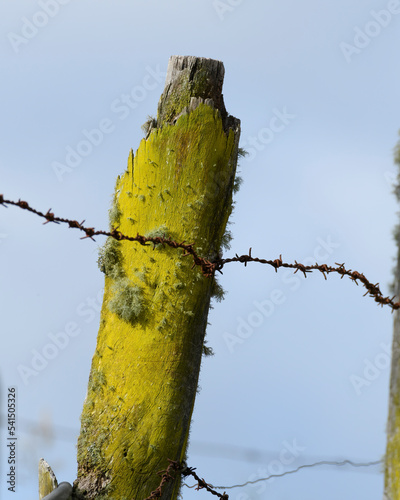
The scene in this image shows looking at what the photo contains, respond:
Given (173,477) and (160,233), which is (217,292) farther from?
(173,477)

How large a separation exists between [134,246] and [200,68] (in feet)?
2.97

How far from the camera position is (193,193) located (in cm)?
253

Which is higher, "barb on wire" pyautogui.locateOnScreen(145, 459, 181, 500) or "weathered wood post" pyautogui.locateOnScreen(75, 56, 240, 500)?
"weathered wood post" pyautogui.locateOnScreen(75, 56, 240, 500)

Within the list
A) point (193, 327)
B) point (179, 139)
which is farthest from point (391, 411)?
point (179, 139)

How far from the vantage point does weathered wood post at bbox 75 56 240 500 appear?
2.40m

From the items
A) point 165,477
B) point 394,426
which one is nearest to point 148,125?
point 165,477

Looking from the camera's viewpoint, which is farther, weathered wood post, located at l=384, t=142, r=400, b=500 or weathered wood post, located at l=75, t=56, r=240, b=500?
weathered wood post, located at l=384, t=142, r=400, b=500

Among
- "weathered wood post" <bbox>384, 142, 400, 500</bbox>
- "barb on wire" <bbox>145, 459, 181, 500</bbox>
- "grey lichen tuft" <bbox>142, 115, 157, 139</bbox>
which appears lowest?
"barb on wire" <bbox>145, 459, 181, 500</bbox>

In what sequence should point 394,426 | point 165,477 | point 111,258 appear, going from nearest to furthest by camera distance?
point 165,477
point 111,258
point 394,426

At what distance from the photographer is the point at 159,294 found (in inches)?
97.0

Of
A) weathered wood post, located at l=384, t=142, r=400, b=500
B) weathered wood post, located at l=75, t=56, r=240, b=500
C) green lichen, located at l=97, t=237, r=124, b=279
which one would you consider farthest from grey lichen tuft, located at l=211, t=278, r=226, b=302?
weathered wood post, located at l=384, t=142, r=400, b=500

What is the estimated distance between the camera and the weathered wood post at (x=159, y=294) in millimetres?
2404

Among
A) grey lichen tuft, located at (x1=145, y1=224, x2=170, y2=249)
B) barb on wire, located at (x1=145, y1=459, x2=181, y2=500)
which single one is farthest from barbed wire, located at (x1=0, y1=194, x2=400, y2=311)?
barb on wire, located at (x1=145, y1=459, x2=181, y2=500)

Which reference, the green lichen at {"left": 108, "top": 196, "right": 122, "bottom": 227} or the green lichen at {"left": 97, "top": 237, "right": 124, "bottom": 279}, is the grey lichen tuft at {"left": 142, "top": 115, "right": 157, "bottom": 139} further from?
the green lichen at {"left": 97, "top": 237, "right": 124, "bottom": 279}
